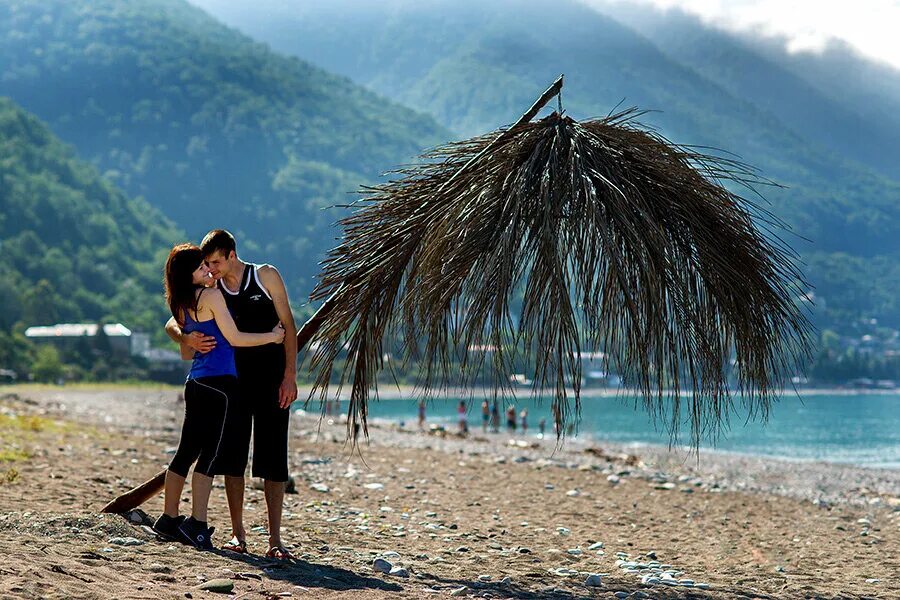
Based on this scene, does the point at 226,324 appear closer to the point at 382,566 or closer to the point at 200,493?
the point at 200,493

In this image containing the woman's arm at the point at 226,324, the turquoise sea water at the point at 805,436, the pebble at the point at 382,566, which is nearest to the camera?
the woman's arm at the point at 226,324

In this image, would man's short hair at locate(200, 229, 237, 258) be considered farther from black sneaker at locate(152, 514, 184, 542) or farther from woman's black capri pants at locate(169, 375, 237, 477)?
black sneaker at locate(152, 514, 184, 542)

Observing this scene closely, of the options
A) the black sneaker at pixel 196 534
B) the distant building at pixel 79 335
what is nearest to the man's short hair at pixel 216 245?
the black sneaker at pixel 196 534

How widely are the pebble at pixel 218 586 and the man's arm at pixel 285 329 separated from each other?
1.47 metres

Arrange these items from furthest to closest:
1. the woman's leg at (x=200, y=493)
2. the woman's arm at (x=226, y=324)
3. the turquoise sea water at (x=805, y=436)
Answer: the turquoise sea water at (x=805, y=436) → the woman's leg at (x=200, y=493) → the woman's arm at (x=226, y=324)

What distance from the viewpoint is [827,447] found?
51.9 metres

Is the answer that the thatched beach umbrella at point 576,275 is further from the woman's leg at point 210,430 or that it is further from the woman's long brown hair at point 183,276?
the woman's long brown hair at point 183,276

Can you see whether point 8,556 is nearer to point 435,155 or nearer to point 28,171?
point 435,155

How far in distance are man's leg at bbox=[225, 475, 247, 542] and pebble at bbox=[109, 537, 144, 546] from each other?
65cm

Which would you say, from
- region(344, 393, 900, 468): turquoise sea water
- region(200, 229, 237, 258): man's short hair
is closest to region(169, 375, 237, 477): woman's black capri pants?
region(200, 229, 237, 258): man's short hair

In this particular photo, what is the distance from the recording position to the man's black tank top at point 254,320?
7.21 m

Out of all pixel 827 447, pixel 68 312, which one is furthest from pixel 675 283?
pixel 68 312

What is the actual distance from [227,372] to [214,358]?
131 mm

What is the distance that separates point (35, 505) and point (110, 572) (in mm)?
3025
